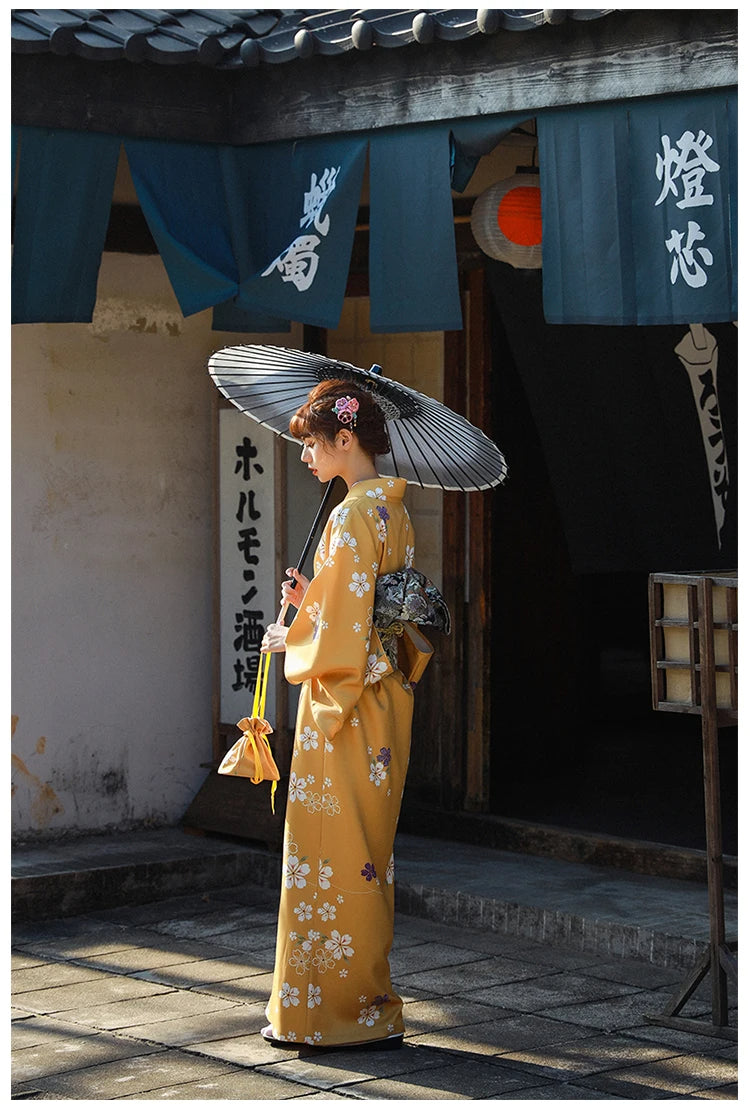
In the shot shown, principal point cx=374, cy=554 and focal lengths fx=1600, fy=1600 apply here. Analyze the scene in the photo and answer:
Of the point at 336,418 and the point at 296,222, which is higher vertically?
the point at 296,222

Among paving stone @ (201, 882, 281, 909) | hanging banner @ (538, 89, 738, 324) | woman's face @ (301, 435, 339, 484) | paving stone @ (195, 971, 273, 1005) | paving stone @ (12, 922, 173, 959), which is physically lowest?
paving stone @ (195, 971, 273, 1005)

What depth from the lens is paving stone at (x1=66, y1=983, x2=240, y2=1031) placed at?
6.15 metres

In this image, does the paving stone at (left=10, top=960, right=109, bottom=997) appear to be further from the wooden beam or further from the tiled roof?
the tiled roof

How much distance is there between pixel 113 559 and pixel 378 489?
11.6 ft

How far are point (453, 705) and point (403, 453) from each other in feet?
9.94

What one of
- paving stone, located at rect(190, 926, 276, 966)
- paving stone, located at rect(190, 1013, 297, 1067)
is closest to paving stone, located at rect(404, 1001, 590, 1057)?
paving stone, located at rect(190, 1013, 297, 1067)

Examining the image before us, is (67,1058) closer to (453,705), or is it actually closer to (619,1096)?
(619,1096)

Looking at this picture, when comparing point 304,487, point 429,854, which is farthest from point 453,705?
point 304,487

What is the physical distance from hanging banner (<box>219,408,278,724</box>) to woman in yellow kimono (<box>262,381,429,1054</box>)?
10.2 ft

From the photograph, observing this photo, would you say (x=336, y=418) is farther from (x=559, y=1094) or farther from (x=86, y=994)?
(x=86, y=994)

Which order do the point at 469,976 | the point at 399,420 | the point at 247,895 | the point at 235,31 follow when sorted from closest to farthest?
the point at 399,420 → the point at 469,976 → the point at 235,31 → the point at 247,895

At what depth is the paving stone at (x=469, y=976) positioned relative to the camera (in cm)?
667

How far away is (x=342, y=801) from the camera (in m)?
5.73

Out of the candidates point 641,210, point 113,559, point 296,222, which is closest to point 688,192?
point 641,210
